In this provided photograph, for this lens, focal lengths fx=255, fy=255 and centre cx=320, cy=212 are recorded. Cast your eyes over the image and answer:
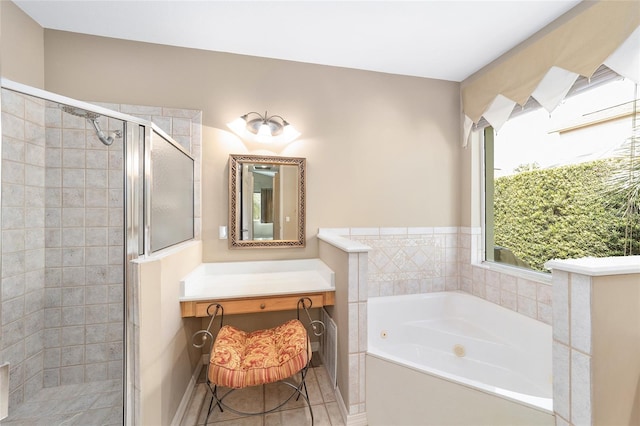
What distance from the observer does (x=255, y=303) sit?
1.71 metres

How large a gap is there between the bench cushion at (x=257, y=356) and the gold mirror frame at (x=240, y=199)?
71 cm

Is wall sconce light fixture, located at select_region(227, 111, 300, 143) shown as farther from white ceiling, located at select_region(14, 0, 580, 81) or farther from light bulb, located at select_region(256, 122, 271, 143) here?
white ceiling, located at select_region(14, 0, 580, 81)

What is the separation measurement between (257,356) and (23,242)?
4.34 ft

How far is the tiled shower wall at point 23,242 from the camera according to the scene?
3.65 feet

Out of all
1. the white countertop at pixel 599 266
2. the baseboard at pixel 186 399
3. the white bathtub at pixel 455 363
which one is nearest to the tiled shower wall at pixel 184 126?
the baseboard at pixel 186 399

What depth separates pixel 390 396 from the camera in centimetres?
144

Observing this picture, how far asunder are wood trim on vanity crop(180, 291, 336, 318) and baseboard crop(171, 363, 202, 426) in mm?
525

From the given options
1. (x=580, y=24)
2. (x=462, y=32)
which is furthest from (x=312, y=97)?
(x=580, y=24)

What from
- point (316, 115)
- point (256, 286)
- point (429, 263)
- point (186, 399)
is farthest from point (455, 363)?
point (316, 115)

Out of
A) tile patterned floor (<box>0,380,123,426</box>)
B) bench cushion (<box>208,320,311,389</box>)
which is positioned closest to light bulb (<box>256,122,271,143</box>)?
bench cushion (<box>208,320,311,389</box>)

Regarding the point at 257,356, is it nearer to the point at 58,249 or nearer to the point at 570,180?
the point at 58,249

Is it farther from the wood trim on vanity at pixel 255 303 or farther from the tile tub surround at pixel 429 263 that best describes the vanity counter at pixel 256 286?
the tile tub surround at pixel 429 263

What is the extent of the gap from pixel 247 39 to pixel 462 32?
1623 mm

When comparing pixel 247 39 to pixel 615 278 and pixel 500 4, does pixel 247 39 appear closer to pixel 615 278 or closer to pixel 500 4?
pixel 500 4
